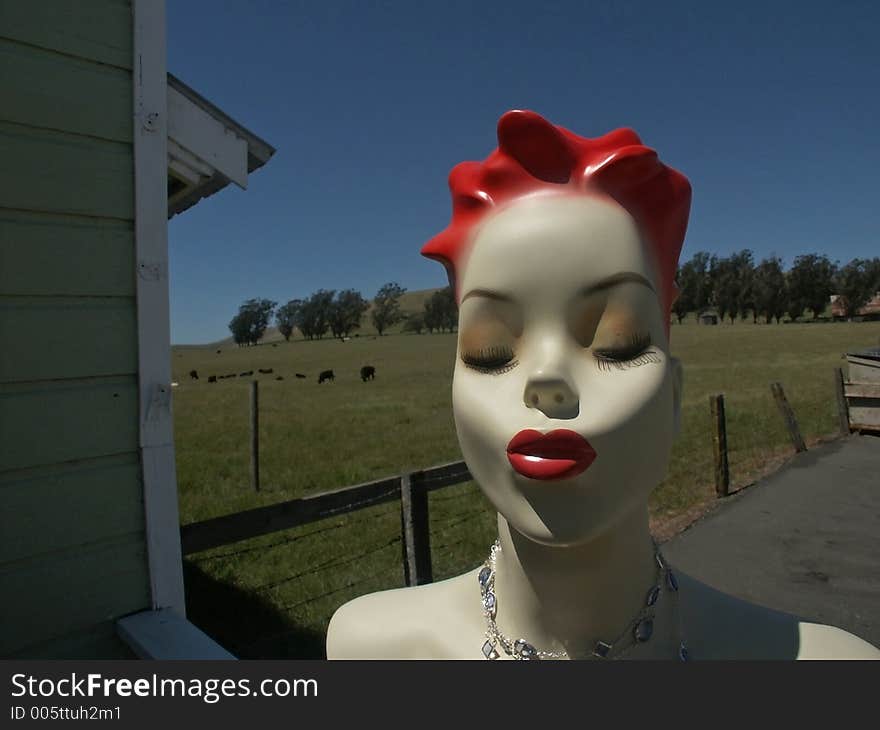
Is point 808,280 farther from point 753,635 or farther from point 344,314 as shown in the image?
point 753,635

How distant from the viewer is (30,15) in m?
2.12

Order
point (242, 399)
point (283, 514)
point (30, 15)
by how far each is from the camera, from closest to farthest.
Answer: point (30, 15) < point (283, 514) < point (242, 399)

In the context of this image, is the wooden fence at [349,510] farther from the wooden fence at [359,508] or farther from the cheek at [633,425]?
the cheek at [633,425]

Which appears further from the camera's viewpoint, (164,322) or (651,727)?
(164,322)

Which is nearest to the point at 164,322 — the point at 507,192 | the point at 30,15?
the point at 30,15

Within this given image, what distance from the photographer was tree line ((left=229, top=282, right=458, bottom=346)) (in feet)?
344

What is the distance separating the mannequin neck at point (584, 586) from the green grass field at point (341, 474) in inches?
100

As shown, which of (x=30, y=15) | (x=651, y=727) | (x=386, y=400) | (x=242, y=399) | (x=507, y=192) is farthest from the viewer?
(x=242, y=399)

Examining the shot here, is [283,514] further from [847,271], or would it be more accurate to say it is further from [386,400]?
[847,271]

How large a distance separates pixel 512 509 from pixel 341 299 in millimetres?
110358

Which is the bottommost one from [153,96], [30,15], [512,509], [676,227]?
[512,509]

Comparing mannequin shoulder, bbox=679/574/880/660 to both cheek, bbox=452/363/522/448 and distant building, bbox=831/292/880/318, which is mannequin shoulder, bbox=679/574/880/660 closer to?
cheek, bbox=452/363/522/448

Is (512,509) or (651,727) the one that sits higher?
(512,509)

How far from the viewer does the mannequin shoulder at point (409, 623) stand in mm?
1812
